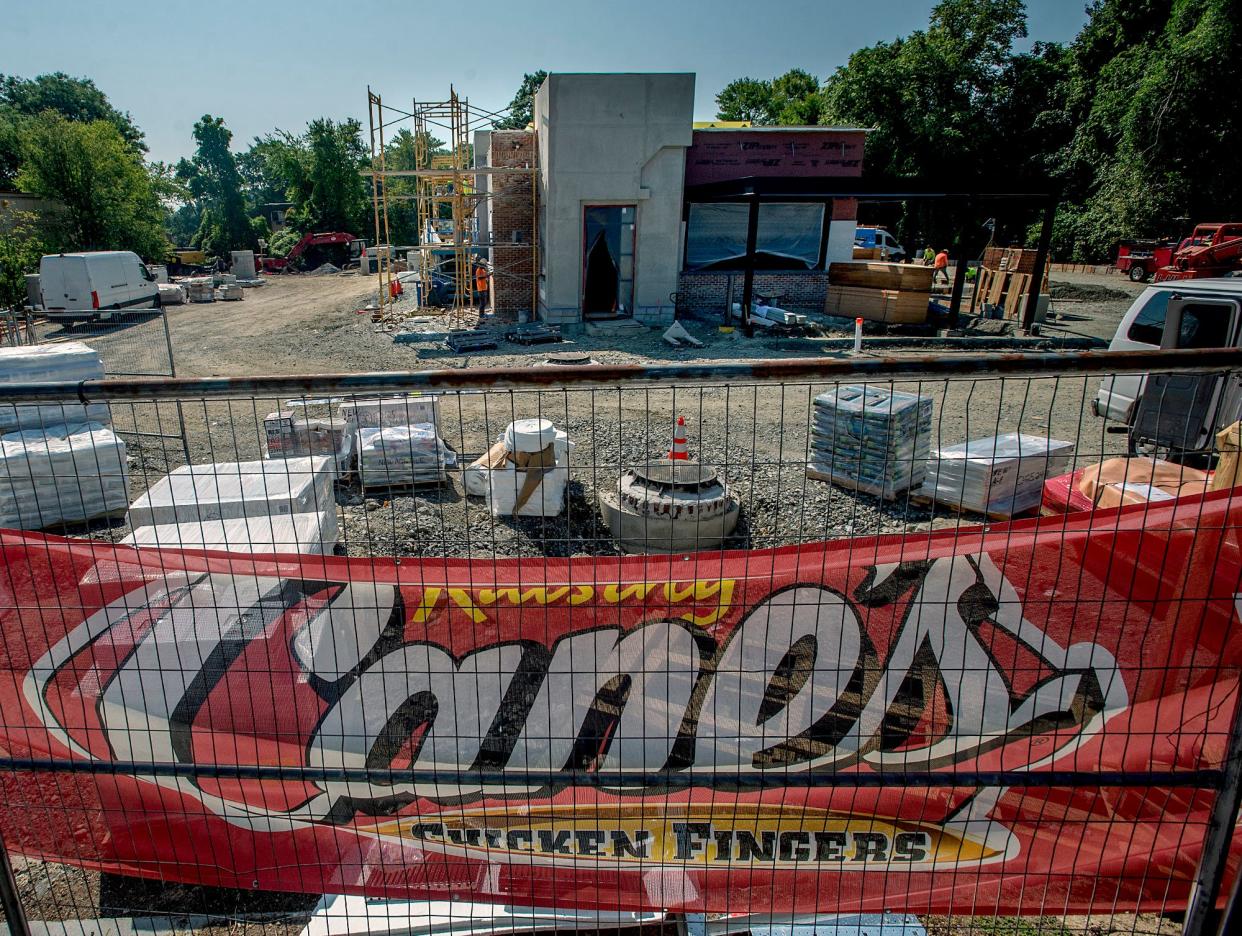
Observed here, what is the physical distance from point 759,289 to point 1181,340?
13992mm

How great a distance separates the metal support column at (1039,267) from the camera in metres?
18.1

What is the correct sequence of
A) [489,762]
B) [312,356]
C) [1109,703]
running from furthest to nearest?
[312,356], [489,762], [1109,703]

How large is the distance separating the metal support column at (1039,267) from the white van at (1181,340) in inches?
372

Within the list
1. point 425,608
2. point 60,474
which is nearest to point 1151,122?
point 425,608

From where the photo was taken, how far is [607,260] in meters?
20.9

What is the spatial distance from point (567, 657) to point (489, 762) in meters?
0.55

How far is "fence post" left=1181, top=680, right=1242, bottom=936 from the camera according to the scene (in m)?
2.30

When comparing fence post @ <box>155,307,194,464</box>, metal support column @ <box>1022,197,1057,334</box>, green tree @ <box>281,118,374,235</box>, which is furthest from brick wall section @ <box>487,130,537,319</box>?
green tree @ <box>281,118,374,235</box>

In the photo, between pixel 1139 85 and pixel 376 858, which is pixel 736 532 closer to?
pixel 376 858

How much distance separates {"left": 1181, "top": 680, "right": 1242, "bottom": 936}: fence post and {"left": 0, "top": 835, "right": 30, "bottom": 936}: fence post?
3749 mm

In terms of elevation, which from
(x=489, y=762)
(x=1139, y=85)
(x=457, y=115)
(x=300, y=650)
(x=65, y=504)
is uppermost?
(x=1139, y=85)

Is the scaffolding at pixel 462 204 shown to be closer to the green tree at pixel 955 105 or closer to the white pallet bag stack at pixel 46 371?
the white pallet bag stack at pixel 46 371

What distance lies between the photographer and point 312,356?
17.8m

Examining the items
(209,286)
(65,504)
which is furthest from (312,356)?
(209,286)
